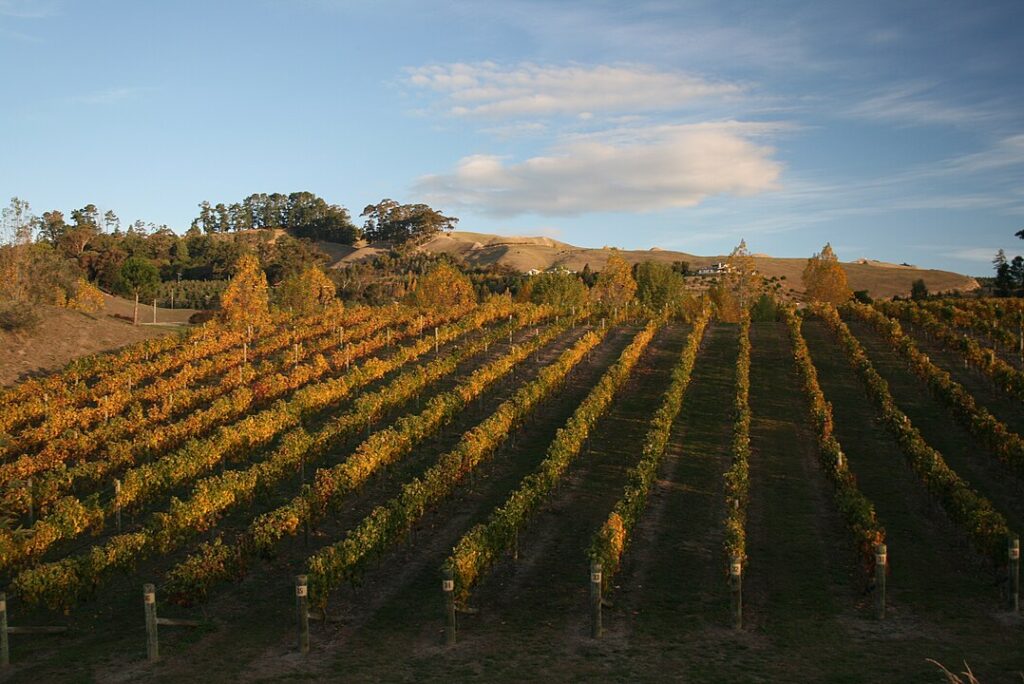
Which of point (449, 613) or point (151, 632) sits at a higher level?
point (449, 613)

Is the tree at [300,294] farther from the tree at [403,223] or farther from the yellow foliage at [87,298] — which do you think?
the tree at [403,223]

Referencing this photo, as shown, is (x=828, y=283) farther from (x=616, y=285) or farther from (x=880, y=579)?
(x=880, y=579)

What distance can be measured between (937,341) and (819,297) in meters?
32.4

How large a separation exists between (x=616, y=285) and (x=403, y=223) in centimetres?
9653

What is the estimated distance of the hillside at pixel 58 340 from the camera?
40.7m

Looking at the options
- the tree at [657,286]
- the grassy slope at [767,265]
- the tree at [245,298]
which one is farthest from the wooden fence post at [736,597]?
the grassy slope at [767,265]

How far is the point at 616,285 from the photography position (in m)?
72.8

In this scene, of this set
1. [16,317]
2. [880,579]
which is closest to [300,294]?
[16,317]

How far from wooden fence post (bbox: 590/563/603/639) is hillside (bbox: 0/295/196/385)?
1335 inches

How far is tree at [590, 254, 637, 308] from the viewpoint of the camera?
72375 millimetres

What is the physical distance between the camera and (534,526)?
65.3 ft

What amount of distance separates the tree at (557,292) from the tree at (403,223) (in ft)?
264

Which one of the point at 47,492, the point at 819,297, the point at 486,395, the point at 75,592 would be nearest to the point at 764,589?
the point at 75,592

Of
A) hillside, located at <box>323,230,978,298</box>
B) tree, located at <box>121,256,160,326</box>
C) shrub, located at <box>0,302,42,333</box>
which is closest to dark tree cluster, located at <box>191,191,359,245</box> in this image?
hillside, located at <box>323,230,978,298</box>
